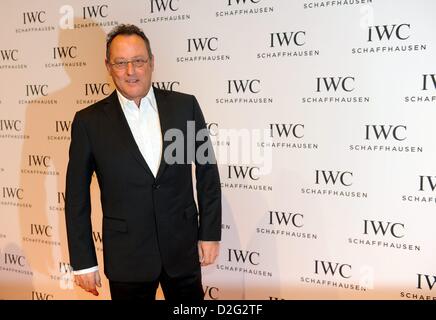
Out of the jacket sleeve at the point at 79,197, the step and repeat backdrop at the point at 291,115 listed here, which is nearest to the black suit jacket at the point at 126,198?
the jacket sleeve at the point at 79,197

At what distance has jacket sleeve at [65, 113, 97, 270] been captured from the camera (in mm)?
1712

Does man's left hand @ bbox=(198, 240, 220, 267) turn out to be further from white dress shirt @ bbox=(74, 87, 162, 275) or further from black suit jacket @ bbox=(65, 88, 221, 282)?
white dress shirt @ bbox=(74, 87, 162, 275)

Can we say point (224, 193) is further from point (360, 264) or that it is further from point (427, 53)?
point (427, 53)

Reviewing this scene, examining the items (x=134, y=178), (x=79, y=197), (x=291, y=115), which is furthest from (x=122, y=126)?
(x=291, y=115)

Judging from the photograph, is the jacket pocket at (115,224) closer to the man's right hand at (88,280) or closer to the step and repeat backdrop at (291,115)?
the man's right hand at (88,280)

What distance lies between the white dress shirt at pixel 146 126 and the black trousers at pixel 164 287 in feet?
0.49

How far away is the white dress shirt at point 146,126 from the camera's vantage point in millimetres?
1725

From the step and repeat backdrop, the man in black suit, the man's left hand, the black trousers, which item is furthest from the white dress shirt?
the step and repeat backdrop

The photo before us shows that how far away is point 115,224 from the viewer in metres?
1.73

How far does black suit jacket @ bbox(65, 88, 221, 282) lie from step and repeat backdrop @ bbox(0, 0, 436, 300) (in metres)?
0.60

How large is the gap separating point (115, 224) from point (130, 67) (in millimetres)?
633

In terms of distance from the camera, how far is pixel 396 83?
77.5 inches
